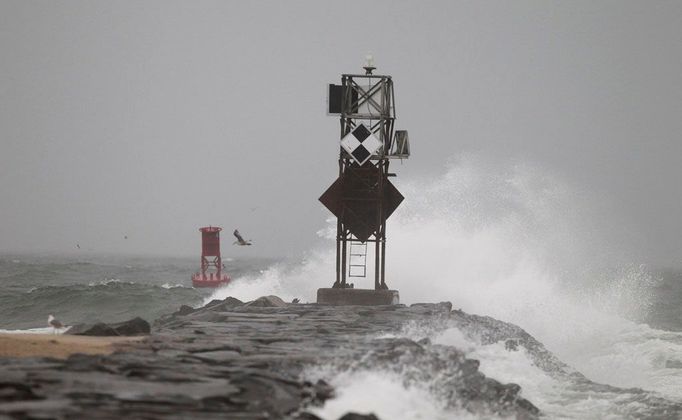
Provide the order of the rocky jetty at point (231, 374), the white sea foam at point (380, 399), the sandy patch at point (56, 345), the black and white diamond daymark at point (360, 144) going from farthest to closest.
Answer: the black and white diamond daymark at point (360, 144) → the sandy patch at point (56, 345) → the white sea foam at point (380, 399) → the rocky jetty at point (231, 374)

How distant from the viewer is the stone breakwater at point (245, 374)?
726 cm

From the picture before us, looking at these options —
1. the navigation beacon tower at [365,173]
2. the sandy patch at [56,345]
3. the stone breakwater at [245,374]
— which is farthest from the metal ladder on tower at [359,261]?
the sandy patch at [56,345]

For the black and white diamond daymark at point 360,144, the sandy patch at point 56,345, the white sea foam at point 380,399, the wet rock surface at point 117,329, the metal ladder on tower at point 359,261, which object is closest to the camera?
the white sea foam at point 380,399

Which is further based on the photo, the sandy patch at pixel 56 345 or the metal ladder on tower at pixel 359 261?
the metal ladder on tower at pixel 359 261

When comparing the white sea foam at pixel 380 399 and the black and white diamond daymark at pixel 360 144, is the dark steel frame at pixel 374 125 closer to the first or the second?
the black and white diamond daymark at pixel 360 144

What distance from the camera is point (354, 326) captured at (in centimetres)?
1452

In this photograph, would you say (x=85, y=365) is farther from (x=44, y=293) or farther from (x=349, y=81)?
(x=44, y=293)

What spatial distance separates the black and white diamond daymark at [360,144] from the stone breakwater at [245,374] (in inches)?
221

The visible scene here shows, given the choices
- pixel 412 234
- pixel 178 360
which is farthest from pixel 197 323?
pixel 412 234

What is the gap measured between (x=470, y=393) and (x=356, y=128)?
1098cm

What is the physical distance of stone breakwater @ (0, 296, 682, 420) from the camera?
23.8 feet

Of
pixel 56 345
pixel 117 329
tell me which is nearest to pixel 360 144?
pixel 117 329

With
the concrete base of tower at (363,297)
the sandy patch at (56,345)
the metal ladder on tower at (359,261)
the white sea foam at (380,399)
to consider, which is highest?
the metal ladder on tower at (359,261)

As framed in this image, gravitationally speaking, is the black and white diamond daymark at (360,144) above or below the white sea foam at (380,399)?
above
